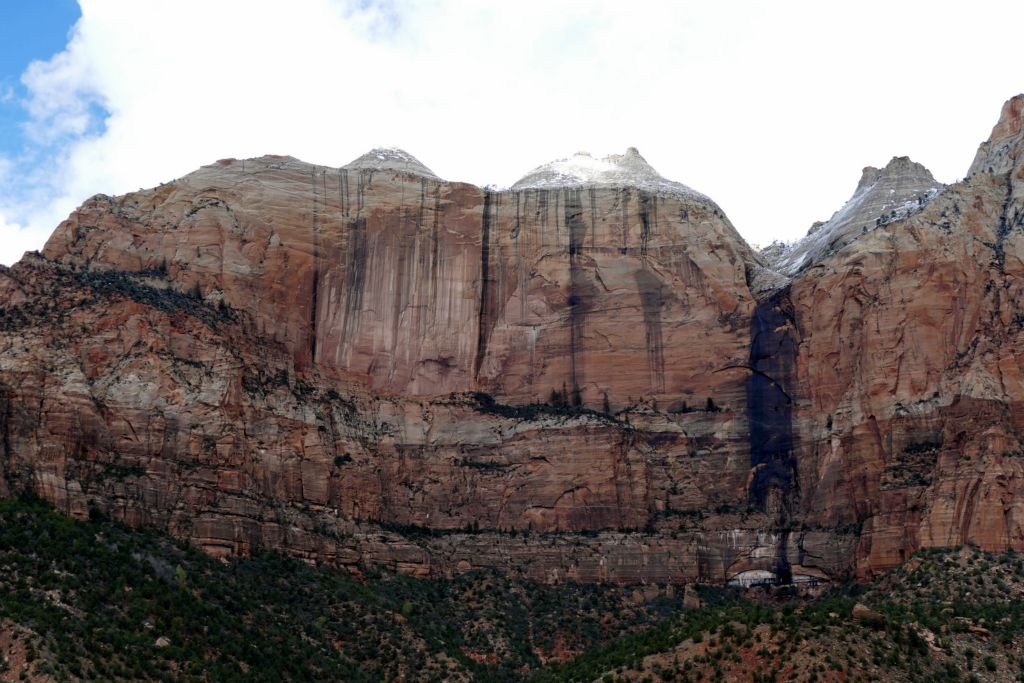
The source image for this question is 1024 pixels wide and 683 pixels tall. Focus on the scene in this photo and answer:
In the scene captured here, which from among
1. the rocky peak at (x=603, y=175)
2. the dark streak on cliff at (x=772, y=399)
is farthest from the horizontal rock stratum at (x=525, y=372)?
the rocky peak at (x=603, y=175)

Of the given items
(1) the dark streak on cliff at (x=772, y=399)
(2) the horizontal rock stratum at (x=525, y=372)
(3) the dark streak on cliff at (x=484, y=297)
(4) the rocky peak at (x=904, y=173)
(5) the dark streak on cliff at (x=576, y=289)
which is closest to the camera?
(2) the horizontal rock stratum at (x=525, y=372)

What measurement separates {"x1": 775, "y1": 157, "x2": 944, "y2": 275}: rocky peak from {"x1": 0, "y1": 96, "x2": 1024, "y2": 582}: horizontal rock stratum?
1.07 feet

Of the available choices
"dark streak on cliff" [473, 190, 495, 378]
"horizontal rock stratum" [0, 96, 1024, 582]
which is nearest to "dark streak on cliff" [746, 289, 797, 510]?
"horizontal rock stratum" [0, 96, 1024, 582]

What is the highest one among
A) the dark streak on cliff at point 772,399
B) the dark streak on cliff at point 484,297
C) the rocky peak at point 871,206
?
the rocky peak at point 871,206

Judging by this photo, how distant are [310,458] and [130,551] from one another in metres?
17.7

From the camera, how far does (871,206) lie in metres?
106

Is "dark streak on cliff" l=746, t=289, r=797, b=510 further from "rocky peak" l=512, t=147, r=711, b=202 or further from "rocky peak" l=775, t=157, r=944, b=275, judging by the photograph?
"rocky peak" l=512, t=147, r=711, b=202

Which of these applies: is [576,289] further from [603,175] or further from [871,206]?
[871,206]

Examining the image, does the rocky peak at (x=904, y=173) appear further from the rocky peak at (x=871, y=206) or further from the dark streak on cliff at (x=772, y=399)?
the dark streak on cliff at (x=772, y=399)

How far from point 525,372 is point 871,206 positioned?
25974 mm

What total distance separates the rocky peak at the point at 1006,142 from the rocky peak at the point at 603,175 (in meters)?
19.1

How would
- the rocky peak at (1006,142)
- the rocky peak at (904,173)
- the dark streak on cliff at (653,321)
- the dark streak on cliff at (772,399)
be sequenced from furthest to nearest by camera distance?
the rocky peak at (904,173) < the dark streak on cliff at (653,321) < the rocky peak at (1006,142) < the dark streak on cliff at (772,399)

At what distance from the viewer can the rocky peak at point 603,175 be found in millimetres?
110562

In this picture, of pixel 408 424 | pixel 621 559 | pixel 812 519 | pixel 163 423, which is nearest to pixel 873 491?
pixel 812 519
